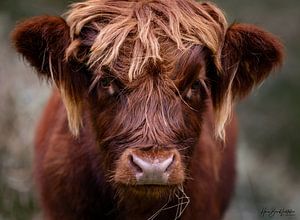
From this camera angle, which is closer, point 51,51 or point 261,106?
point 51,51

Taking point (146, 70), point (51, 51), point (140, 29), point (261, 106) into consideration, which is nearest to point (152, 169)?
point (146, 70)

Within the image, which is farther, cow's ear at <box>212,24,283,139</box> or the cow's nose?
cow's ear at <box>212,24,283,139</box>

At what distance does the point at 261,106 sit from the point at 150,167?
5.02m

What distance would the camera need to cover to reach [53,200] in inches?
241

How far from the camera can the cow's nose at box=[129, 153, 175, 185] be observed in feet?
16.5

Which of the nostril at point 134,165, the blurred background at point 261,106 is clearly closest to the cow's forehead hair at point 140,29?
the nostril at point 134,165

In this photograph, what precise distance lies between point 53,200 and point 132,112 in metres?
1.06

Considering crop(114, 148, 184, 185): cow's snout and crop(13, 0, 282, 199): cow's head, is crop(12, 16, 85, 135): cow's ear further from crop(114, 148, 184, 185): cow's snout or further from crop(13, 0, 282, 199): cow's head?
crop(114, 148, 184, 185): cow's snout

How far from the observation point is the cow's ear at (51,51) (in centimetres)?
553

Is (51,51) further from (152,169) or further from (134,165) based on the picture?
(152,169)

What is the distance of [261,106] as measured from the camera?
9922mm

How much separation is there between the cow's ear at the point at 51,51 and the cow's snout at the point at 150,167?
0.62 metres

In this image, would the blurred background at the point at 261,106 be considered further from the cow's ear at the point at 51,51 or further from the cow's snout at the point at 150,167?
the cow's snout at the point at 150,167

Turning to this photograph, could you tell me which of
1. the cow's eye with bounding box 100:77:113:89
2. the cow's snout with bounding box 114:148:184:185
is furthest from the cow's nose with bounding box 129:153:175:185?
the cow's eye with bounding box 100:77:113:89
